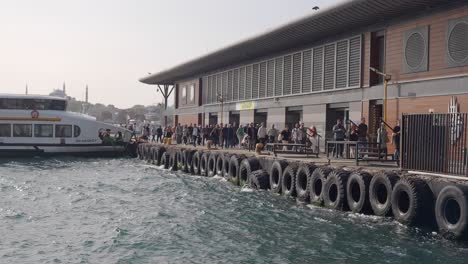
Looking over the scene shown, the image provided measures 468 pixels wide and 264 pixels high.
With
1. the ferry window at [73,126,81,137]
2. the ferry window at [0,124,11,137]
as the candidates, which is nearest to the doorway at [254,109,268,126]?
the ferry window at [73,126,81,137]

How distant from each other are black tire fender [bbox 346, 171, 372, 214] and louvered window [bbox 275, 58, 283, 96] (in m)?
16.2

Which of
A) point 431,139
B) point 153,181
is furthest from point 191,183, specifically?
point 431,139

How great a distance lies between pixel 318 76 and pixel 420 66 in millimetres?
7552

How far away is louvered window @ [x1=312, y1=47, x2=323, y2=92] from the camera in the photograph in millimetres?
28234

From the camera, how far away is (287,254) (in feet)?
38.6

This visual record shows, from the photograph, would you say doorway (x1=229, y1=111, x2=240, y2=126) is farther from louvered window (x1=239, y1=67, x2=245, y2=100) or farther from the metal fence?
the metal fence

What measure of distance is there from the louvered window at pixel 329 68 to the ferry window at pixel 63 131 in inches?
751

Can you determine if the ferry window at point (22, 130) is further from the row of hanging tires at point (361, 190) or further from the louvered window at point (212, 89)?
the row of hanging tires at point (361, 190)

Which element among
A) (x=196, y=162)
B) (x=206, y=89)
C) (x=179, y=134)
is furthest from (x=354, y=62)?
(x=206, y=89)

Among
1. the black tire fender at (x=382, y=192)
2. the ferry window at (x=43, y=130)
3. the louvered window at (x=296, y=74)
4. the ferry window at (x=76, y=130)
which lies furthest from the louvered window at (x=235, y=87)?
the black tire fender at (x=382, y=192)

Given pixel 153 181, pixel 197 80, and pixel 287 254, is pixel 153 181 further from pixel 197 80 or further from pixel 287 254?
pixel 197 80

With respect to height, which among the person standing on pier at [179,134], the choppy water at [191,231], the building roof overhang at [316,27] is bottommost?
the choppy water at [191,231]

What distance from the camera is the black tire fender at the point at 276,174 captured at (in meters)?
20.8

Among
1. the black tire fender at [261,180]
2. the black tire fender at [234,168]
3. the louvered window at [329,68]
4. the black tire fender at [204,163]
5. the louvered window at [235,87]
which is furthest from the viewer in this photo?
the louvered window at [235,87]
